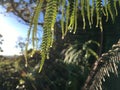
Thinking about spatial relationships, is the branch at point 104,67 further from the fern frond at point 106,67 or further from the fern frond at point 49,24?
the fern frond at point 49,24

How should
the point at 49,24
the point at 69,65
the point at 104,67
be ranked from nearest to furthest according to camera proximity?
the point at 49,24
the point at 104,67
the point at 69,65

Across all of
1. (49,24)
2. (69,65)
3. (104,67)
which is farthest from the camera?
(69,65)

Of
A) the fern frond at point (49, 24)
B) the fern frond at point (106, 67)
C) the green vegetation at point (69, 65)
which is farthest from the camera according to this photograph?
the green vegetation at point (69, 65)

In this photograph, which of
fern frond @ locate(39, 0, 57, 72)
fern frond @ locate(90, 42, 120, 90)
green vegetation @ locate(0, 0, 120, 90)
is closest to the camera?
fern frond @ locate(39, 0, 57, 72)

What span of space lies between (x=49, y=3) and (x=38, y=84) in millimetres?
8587

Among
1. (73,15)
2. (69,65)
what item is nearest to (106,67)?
(69,65)

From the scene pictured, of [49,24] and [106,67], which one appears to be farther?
[106,67]

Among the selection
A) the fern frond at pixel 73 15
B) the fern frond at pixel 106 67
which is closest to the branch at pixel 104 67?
the fern frond at pixel 106 67

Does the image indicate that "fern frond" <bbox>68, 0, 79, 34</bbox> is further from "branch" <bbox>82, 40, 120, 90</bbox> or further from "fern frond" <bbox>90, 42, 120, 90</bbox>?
"fern frond" <bbox>90, 42, 120, 90</bbox>

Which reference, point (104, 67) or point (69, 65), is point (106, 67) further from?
point (69, 65)

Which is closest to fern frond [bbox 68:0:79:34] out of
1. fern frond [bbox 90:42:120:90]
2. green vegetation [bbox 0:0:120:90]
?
fern frond [bbox 90:42:120:90]

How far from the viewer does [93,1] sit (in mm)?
740

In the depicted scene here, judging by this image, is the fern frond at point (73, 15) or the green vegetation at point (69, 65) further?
the green vegetation at point (69, 65)

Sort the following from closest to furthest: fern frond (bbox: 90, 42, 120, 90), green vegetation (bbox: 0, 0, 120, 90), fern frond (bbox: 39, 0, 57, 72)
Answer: fern frond (bbox: 39, 0, 57, 72)
fern frond (bbox: 90, 42, 120, 90)
green vegetation (bbox: 0, 0, 120, 90)
